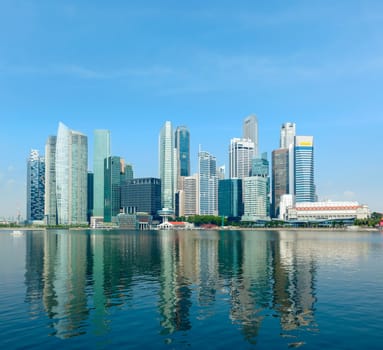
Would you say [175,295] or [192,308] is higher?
[192,308]

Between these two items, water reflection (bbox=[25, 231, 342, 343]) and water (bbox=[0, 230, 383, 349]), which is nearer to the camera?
water (bbox=[0, 230, 383, 349])

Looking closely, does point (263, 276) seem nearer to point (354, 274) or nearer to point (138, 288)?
point (354, 274)

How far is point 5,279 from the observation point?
240ft

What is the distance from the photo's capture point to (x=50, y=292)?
6041cm

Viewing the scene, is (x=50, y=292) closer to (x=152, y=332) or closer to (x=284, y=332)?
(x=152, y=332)

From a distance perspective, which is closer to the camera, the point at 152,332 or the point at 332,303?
the point at 152,332

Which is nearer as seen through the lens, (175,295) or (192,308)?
(192,308)

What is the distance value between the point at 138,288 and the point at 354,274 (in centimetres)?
4313

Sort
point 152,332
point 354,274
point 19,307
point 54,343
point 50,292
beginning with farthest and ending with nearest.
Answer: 1. point 354,274
2. point 50,292
3. point 19,307
4. point 152,332
5. point 54,343

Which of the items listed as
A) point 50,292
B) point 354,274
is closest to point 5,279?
point 50,292

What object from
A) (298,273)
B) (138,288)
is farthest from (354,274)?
(138,288)

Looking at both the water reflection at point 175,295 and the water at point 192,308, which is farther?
the water reflection at point 175,295

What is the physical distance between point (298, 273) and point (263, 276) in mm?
8024

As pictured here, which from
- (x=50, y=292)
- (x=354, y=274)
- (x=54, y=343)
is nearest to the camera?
(x=54, y=343)
